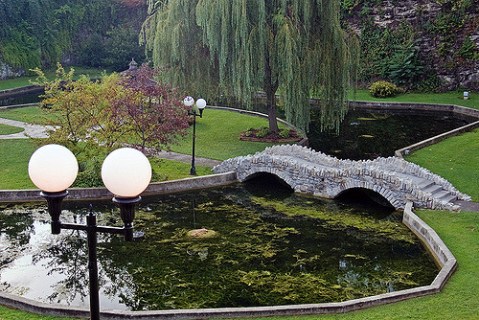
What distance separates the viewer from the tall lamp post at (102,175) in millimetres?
4617

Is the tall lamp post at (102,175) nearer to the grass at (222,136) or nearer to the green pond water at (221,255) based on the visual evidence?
the green pond water at (221,255)

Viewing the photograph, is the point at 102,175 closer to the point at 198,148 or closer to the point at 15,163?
the point at 15,163

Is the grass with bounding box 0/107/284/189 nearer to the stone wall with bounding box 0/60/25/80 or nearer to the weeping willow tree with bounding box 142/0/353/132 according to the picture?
the weeping willow tree with bounding box 142/0/353/132

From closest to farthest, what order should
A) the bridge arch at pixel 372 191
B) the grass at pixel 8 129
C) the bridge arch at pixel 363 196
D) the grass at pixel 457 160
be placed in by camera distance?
the bridge arch at pixel 372 191
the grass at pixel 457 160
the bridge arch at pixel 363 196
the grass at pixel 8 129

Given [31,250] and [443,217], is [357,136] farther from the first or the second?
[31,250]

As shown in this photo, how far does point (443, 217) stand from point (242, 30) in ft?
34.6

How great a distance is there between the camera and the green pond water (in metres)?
12.0

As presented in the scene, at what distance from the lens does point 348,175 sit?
18.0 m

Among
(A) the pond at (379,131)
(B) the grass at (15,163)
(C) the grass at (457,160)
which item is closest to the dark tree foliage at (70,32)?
(B) the grass at (15,163)

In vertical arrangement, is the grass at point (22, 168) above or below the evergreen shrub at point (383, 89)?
below

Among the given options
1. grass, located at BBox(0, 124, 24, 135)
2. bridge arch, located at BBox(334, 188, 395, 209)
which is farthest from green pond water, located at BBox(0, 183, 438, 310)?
grass, located at BBox(0, 124, 24, 135)

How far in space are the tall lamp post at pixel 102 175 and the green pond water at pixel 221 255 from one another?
22.2ft

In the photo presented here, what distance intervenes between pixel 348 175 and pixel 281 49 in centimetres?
622

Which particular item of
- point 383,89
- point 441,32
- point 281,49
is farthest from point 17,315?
point 441,32
